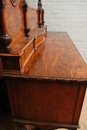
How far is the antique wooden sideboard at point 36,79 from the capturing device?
0.69 metres

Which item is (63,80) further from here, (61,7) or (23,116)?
(61,7)

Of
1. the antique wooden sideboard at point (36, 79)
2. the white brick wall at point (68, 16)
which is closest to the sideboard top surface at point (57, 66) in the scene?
the antique wooden sideboard at point (36, 79)

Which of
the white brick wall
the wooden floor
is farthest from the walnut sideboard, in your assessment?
the white brick wall

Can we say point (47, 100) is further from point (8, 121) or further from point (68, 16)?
point (68, 16)

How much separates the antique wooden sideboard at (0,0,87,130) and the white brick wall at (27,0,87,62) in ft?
4.04

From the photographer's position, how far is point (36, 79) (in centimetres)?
71

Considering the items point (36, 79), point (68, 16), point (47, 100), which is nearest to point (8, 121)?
point (47, 100)

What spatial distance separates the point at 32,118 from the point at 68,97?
1.15 ft

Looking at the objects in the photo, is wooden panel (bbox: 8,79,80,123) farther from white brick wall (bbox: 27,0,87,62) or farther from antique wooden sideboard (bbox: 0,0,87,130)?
white brick wall (bbox: 27,0,87,62)

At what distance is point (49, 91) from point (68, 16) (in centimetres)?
168

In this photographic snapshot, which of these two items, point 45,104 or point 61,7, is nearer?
point 45,104

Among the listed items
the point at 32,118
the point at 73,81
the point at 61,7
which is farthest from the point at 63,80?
the point at 61,7

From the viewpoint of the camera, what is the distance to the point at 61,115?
87 centimetres

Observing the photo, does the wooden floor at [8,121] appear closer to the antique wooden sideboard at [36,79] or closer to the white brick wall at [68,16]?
the antique wooden sideboard at [36,79]
